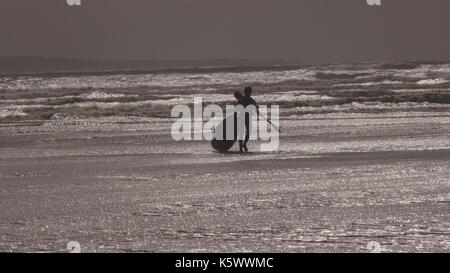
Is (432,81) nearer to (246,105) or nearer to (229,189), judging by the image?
(246,105)

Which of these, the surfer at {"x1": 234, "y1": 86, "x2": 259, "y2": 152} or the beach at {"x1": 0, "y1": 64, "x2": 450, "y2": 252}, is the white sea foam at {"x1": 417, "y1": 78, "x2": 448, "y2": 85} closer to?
the beach at {"x1": 0, "y1": 64, "x2": 450, "y2": 252}

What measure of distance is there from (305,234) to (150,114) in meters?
26.6

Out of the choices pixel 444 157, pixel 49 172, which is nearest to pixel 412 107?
pixel 444 157

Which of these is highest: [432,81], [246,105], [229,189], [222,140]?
[246,105]

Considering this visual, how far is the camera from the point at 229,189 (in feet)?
46.0

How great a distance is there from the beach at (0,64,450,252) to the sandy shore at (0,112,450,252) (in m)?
0.02

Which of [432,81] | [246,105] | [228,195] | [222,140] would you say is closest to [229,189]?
[228,195]

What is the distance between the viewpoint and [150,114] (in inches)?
1438

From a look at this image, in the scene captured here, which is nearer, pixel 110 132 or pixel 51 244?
pixel 51 244

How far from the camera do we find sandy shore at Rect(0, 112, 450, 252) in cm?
1004

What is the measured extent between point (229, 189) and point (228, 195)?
25.3 inches

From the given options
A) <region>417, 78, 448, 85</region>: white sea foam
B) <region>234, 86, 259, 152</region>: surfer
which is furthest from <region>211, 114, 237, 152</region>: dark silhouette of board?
<region>417, 78, 448, 85</region>: white sea foam

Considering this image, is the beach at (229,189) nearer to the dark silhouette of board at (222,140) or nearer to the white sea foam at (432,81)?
the dark silhouette of board at (222,140)
